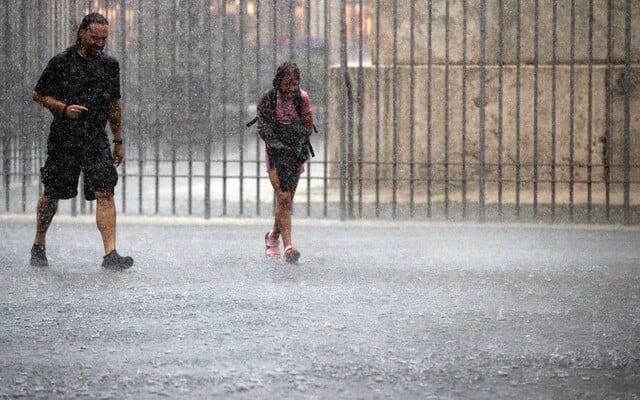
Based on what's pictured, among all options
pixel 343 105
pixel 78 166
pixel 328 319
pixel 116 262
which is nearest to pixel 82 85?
pixel 78 166

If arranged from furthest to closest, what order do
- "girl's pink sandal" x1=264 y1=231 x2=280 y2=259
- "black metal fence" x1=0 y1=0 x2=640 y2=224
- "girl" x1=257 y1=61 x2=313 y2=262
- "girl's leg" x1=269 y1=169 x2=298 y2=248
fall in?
"black metal fence" x1=0 y1=0 x2=640 y2=224 < "girl's pink sandal" x1=264 y1=231 x2=280 y2=259 < "girl" x1=257 y1=61 x2=313 y2=262 < "girl's leg" x1=269 y1=169 x2=298 y2=248

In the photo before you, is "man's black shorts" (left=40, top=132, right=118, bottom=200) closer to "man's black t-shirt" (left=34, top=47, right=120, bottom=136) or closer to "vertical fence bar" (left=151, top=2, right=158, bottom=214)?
"man's black t-shirt" (left=34, top=47, right=120, bottom=136)

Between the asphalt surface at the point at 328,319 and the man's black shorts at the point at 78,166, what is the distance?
0.58 meters

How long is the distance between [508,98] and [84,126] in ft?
23.9

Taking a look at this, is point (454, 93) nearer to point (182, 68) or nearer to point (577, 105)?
point (577, 105)

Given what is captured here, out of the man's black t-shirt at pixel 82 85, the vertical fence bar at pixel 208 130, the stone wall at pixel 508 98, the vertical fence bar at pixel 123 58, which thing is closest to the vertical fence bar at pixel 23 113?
the vertical fence bar at pixel 123 58

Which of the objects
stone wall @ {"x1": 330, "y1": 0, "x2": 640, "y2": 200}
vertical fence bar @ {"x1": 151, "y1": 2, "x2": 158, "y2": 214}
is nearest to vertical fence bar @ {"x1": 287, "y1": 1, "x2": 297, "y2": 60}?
vertical fence bar @ {"x1": 151, "y1": 2, "x2": 158, "y2": 214}

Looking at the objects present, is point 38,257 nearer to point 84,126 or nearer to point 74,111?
point 84,126

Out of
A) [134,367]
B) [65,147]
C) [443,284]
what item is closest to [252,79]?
[65,147]

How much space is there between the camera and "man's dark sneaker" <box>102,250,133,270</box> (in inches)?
396

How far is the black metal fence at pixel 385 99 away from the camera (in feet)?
47.3

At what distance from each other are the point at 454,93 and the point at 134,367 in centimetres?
1056

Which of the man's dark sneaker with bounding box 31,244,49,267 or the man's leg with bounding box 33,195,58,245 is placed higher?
the man's leg with bounding box 33,195,58,245

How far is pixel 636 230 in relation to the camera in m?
13.5
